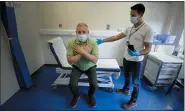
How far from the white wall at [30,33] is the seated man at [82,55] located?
1.03 metres

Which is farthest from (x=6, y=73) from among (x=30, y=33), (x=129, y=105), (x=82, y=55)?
(x=129, y=105)

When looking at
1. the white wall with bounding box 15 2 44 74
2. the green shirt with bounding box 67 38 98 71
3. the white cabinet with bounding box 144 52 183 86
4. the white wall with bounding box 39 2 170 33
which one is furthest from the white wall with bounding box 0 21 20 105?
the white cabinet with bounding box 144 52 183 86

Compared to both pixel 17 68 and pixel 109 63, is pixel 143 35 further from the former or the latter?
pixel 17 68

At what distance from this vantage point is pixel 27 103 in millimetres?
1531

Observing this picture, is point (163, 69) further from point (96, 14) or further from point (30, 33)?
point (30, 33)

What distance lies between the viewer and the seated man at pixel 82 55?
128 centimetres

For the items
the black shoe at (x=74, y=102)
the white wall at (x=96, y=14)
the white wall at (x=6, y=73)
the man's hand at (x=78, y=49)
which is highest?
the white wall at (x=96, y=14)

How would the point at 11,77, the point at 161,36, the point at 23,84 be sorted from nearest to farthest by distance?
1. the point at 11,77
2. the point at 23,84
3. the point at 161,36

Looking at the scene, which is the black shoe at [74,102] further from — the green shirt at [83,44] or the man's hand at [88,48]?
the man's hand at [88,48]

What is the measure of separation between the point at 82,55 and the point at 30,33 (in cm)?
134

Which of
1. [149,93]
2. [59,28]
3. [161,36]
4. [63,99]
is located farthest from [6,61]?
[161,36]

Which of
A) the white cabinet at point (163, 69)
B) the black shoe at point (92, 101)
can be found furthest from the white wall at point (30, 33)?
the white cabinet at point (163, 69)

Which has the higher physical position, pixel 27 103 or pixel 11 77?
pixel 11 77

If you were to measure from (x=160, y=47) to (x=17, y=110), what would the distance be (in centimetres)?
264
